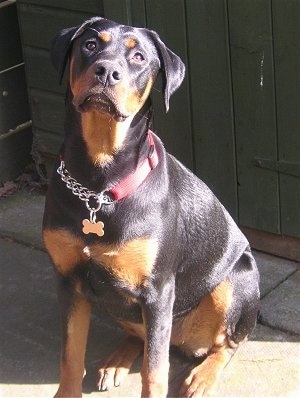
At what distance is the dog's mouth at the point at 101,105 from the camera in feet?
12.3

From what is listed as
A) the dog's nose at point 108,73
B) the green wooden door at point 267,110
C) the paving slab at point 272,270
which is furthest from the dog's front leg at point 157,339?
the green wooden door at point 267,110

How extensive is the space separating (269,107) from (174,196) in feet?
3.84

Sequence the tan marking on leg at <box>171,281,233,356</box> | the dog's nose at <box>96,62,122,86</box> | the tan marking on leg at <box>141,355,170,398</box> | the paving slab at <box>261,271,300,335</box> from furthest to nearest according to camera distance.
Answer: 1. the paving slab at <box>261,271,300,335</box>
2. the tan marking on leg at <box>171,281,233,356</box>
3. the tan marking on leg at <box>141,355,170,398</box>
4. the dog's nose at <box>96,62,122,86</box>

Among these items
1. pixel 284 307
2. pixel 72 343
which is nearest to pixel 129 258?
pixel 72 343

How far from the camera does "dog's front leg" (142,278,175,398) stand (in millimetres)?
4035

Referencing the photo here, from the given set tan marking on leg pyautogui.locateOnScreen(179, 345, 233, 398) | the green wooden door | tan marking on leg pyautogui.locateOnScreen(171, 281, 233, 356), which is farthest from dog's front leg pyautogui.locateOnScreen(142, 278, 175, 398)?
the green wooden door

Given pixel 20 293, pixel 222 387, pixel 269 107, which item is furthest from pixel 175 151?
pixel 222 387

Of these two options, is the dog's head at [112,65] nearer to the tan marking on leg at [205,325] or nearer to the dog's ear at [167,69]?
A: the dog's ear at [167,69]

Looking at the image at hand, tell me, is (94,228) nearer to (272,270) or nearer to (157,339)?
(157,339)

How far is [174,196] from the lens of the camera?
13.8 feet

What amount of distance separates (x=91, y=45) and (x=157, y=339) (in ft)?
4.10

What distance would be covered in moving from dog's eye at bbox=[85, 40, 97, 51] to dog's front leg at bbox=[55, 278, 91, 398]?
106 cm

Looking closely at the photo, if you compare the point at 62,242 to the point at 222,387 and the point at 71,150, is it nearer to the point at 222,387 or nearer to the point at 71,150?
the point at 71,150

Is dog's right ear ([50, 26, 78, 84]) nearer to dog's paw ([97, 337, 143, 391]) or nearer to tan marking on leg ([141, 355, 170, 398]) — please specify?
tan marking on leg ([141, 355, 170, 398])
